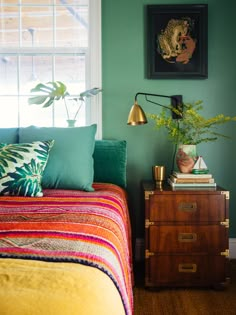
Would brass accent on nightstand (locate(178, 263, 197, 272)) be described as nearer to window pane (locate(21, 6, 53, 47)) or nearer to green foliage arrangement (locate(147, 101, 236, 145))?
green foliage arrangement (locate(147, 101, 236, 145))

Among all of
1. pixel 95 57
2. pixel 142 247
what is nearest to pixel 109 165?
pixel 142 247

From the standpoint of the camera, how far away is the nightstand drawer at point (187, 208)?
2.21m

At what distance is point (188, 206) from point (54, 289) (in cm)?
164

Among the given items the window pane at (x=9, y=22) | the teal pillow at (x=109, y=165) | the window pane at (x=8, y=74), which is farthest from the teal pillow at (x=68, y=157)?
the window pane at (x=9, y=22)

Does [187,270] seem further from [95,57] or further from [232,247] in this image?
[95,57]

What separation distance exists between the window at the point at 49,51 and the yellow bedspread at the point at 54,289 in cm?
203

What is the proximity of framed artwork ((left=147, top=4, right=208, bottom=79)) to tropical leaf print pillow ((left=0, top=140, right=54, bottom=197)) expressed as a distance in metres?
1.24

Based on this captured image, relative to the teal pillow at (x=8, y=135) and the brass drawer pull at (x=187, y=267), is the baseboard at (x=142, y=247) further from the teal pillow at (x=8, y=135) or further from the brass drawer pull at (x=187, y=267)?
the teal pillow at (x=8, y=135)

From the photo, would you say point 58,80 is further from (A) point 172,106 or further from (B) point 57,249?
(B) point 57,249

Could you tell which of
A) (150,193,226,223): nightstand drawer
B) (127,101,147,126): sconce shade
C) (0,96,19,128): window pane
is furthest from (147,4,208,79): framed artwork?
(0,96,19,128): window pane

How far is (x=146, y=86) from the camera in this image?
2.77m

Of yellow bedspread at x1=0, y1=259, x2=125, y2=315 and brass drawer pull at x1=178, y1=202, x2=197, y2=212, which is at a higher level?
yellow bedspread at x1=0, y1=259, x2=125, y2=315

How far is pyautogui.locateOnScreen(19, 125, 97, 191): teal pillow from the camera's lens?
2127 mm

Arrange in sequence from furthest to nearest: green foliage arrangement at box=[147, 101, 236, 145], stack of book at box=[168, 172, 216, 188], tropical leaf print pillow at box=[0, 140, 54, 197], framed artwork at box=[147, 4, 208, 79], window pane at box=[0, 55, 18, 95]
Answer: window pane at box=[0, 55, 18, 95]
framed artwork at box=[147, 4, 208, 79]
green foliage arrangement at box=[147, 101, 236, 145]
stack of book at box=[168, 172, 216, 188]
tropical leaf print pillow at box=[0, 140, 54, 197]
